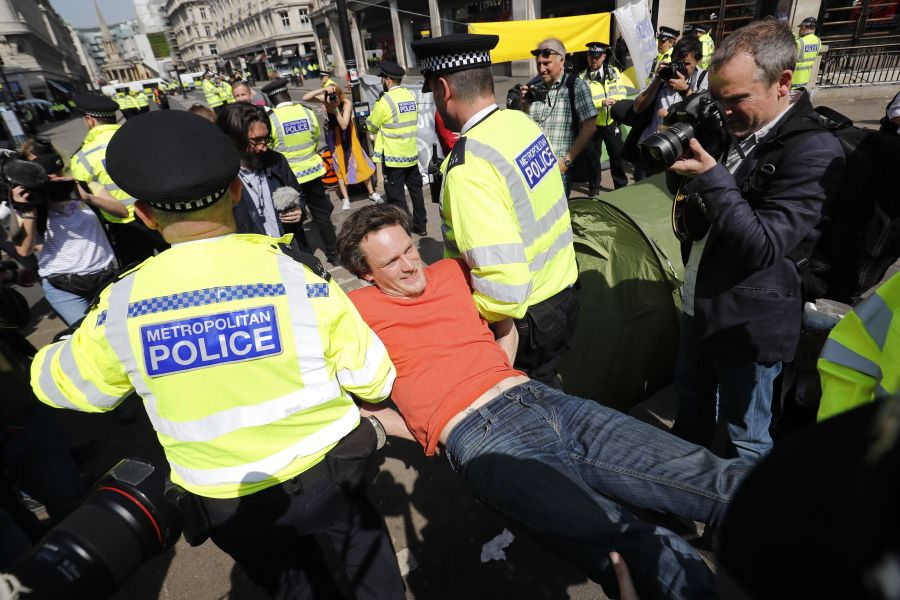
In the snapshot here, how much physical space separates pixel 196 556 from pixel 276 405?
1702 millimetres

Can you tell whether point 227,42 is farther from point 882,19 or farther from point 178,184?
point 178,184

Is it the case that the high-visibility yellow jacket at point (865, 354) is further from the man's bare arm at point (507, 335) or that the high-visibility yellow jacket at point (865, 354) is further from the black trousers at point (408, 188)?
the black trousers at point (408, 188)

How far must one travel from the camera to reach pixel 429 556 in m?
2.34

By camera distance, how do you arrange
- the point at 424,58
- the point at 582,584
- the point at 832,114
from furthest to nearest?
the point at 424,58 → the point at 582,584 → the point at 832,114

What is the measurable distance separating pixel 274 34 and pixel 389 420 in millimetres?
68717

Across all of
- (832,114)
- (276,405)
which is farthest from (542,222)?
(276,405)

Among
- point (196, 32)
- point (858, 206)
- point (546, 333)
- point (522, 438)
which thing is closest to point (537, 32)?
point (546, 333)

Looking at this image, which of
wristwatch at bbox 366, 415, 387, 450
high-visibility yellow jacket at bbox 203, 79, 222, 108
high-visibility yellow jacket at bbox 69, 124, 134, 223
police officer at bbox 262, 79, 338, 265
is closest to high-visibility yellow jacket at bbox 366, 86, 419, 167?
police officer at bbox 262, 79, 338, 265

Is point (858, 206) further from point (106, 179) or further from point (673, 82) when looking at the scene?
point (106, 179)

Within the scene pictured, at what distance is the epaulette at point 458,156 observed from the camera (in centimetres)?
202

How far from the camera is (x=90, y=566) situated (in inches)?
49.8

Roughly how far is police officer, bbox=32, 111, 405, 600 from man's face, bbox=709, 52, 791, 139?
1620 mm

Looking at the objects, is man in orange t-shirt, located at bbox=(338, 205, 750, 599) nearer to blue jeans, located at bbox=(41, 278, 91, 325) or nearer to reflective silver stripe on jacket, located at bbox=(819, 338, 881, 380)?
reflective silver stripe on jacket, located at bbox=(819, 338, 881, 380)

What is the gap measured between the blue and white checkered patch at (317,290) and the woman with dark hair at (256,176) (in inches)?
97.6
